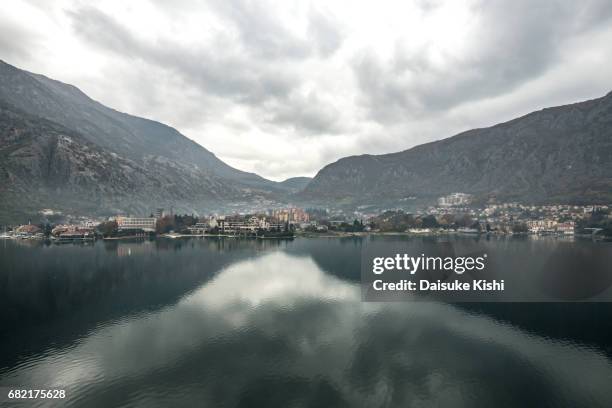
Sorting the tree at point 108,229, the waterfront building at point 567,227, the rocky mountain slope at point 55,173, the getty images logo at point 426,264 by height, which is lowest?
the getty images logo at point 426,264

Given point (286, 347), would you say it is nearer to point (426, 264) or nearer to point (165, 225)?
point (426, 264)

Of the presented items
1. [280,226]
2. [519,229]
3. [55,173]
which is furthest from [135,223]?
[519,229]

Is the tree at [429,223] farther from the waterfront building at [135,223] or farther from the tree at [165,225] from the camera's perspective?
the waterfront building at [135,223]

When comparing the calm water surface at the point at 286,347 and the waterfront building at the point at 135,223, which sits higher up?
the waterfront building at the point at 135,223

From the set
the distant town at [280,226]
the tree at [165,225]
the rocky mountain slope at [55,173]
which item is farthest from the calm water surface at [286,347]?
the rocky mountain slope at [55,173]

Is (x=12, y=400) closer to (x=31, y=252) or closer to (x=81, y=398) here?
(x=81, y=398)

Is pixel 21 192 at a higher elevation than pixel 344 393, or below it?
higher

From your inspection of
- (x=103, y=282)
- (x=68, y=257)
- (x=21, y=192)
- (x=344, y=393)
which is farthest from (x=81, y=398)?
(x=21, y=192)
